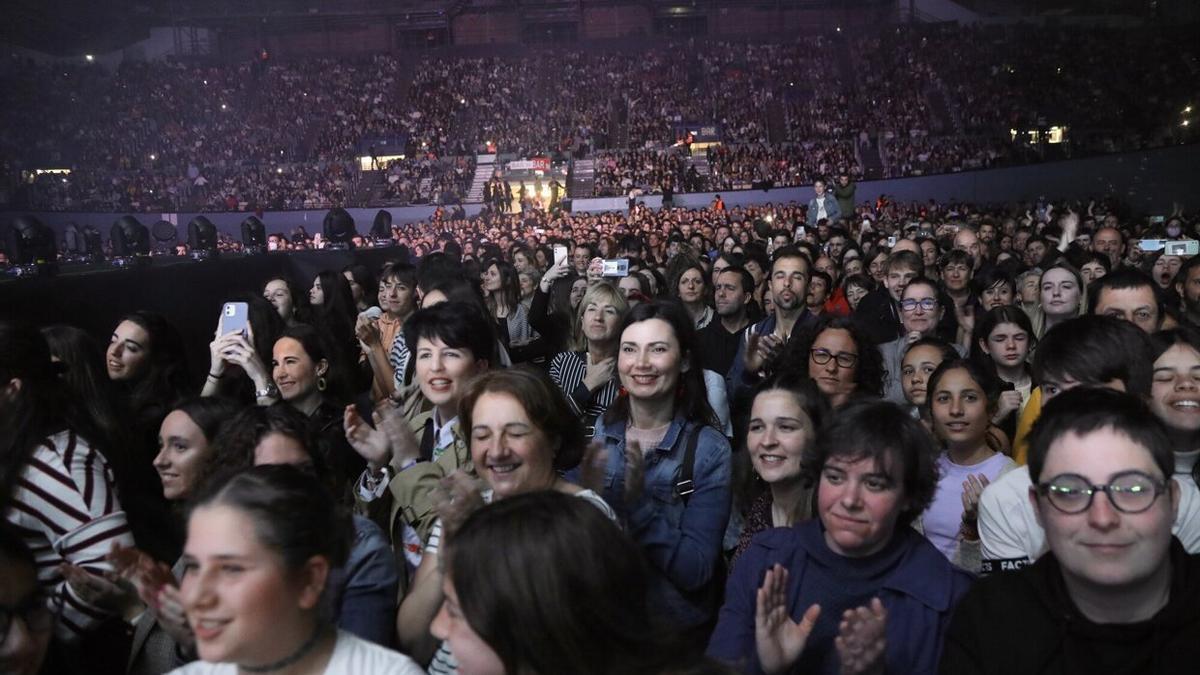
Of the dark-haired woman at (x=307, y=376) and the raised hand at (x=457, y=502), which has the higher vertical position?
the dark-haired woman at (x=307, y=376)

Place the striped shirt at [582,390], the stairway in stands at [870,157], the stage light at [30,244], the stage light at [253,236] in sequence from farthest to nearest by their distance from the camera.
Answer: the stairway in stands at [870,157] < the stage light at [253,236] < the stage light at [30,244] < the striped shirt at [582,390]

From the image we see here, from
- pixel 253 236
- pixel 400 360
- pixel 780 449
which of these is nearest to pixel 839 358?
pixel 780 449

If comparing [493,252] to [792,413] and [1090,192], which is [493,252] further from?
[1090,192]

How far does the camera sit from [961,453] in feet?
11.4

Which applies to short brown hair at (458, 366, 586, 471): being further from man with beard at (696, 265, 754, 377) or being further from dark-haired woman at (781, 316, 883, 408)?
man with beard at (696, 265, 754, 377)

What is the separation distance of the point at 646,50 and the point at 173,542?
1489 inches

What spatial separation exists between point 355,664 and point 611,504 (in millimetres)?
932

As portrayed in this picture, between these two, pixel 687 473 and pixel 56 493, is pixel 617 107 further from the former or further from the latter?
pixel 56 493

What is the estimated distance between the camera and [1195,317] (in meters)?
5.82

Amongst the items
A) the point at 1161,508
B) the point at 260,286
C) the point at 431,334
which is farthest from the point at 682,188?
the point at 1161,508

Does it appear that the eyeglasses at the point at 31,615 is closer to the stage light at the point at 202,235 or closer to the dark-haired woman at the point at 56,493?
the dark-haired woman at the point at 56,493

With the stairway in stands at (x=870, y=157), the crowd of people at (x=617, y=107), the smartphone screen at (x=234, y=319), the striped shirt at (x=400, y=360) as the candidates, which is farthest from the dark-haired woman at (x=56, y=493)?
the stairway in stands at (x=870, y=157)

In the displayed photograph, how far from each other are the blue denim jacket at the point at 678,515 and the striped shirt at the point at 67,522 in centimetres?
138

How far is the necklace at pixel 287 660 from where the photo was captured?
6.39 ft
